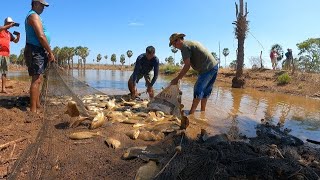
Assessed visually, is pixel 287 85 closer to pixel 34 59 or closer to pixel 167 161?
pixel 34 59

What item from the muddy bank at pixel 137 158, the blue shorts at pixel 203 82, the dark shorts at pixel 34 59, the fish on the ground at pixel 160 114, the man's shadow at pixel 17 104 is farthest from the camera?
the blue shorts at pixel 203 82

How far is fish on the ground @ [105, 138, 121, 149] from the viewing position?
4.12 m

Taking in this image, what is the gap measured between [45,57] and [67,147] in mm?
2679

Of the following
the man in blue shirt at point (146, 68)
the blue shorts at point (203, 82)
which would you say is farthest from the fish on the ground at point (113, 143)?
the man in blue shirt at point (146, 68)

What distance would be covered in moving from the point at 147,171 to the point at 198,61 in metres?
4.34

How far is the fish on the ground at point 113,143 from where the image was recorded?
4121 millimetres

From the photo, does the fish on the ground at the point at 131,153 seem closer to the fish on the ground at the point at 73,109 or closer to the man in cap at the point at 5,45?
the fish on the ground at the point at 73,109

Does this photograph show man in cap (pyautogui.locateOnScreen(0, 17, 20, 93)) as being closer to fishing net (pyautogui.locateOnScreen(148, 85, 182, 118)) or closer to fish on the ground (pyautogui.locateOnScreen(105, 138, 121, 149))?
fishing net (pyautogui.locateOnScreen(148, 85, 182, 118))

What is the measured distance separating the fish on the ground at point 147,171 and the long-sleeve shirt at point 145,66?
5.39 metres

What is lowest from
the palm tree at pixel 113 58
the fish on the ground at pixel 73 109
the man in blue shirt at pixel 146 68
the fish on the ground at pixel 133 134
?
the fish on the ground at pixel 133 134

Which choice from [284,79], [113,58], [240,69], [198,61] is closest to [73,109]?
[198,61]

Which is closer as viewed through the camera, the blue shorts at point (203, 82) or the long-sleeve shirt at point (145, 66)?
the blue shorts at point (203, 82)

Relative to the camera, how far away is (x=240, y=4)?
1620 cm

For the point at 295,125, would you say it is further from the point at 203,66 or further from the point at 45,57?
the point at 45,57
